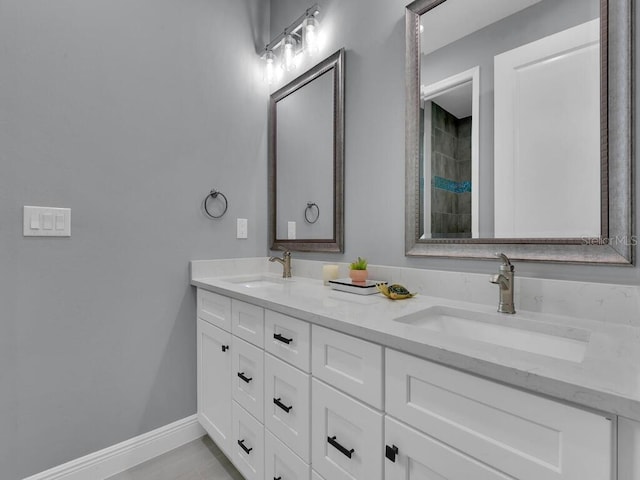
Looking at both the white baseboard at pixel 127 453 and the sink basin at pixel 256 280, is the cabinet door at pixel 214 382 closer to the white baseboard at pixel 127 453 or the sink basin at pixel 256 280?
the white baseboard at pixel 127 453

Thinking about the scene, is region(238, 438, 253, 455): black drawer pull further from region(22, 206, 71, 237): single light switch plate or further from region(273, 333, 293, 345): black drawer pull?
region(22, 206, 71, 237): single light switch plate

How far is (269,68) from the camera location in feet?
6.90

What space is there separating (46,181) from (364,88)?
1.46 metres

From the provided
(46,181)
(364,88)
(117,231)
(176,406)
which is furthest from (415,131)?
(176,406)

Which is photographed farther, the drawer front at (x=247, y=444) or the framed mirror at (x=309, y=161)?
the framed mirror at (x=309, y=161)

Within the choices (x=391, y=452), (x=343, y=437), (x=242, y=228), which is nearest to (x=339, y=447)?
(x=343, y=437)

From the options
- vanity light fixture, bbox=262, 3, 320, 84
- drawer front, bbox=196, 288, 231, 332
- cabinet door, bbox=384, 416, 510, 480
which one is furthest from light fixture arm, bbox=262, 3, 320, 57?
cabinet door, bbox=384, 416, 510, 480

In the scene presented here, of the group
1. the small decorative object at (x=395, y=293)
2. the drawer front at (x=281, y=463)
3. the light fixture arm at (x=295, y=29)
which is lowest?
the drawer front at (x=281, y=463)

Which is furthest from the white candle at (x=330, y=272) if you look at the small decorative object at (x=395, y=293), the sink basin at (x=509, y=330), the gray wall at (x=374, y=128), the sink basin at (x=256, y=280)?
the sink basin at (x=509, y=330)

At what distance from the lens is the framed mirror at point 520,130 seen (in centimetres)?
91

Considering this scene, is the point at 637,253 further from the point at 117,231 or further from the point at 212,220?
the point at 117,231

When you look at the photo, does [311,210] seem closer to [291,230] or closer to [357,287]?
[291,230]

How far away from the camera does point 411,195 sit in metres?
1.36

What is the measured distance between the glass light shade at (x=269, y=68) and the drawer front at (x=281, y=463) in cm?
198
